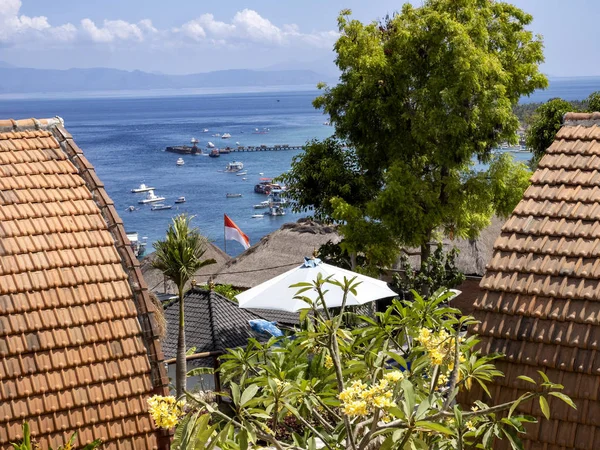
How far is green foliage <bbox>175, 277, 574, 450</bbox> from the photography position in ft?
14.4

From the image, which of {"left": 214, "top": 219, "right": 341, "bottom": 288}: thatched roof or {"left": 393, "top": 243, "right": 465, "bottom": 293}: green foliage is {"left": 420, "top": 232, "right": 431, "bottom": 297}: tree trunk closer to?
{"left": 393, "top": 243, "right": 465, "bottom": 293}: green foliage

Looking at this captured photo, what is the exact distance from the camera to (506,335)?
618cm

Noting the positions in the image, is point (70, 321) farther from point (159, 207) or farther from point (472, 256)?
point (159, 207)

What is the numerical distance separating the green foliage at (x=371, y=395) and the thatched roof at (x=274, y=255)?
1656cm

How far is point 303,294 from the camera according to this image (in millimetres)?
12648

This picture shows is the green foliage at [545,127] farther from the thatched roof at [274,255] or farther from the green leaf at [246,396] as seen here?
the green leaf at [246,396]

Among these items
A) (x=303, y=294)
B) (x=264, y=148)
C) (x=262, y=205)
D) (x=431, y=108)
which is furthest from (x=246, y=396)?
(x=264, y=148)

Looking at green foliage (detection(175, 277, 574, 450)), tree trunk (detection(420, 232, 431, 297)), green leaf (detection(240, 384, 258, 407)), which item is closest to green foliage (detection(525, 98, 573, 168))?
tree trunk (detection(420, 232, 431, 297))

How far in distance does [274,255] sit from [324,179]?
211 inches

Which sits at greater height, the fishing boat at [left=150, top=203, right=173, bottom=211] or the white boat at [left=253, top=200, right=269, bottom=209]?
the white boat at [left=253, top=200, right=269, bottom=209]

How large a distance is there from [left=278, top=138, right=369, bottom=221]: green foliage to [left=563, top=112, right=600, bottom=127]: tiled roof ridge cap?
454 inches

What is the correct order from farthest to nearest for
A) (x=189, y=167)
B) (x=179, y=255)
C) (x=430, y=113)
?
(x=189, y=167) → (x=430, y=113) → (x=179, y=255)

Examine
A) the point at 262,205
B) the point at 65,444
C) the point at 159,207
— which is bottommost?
the point at 159,207

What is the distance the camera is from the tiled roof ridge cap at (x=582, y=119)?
7.15m
